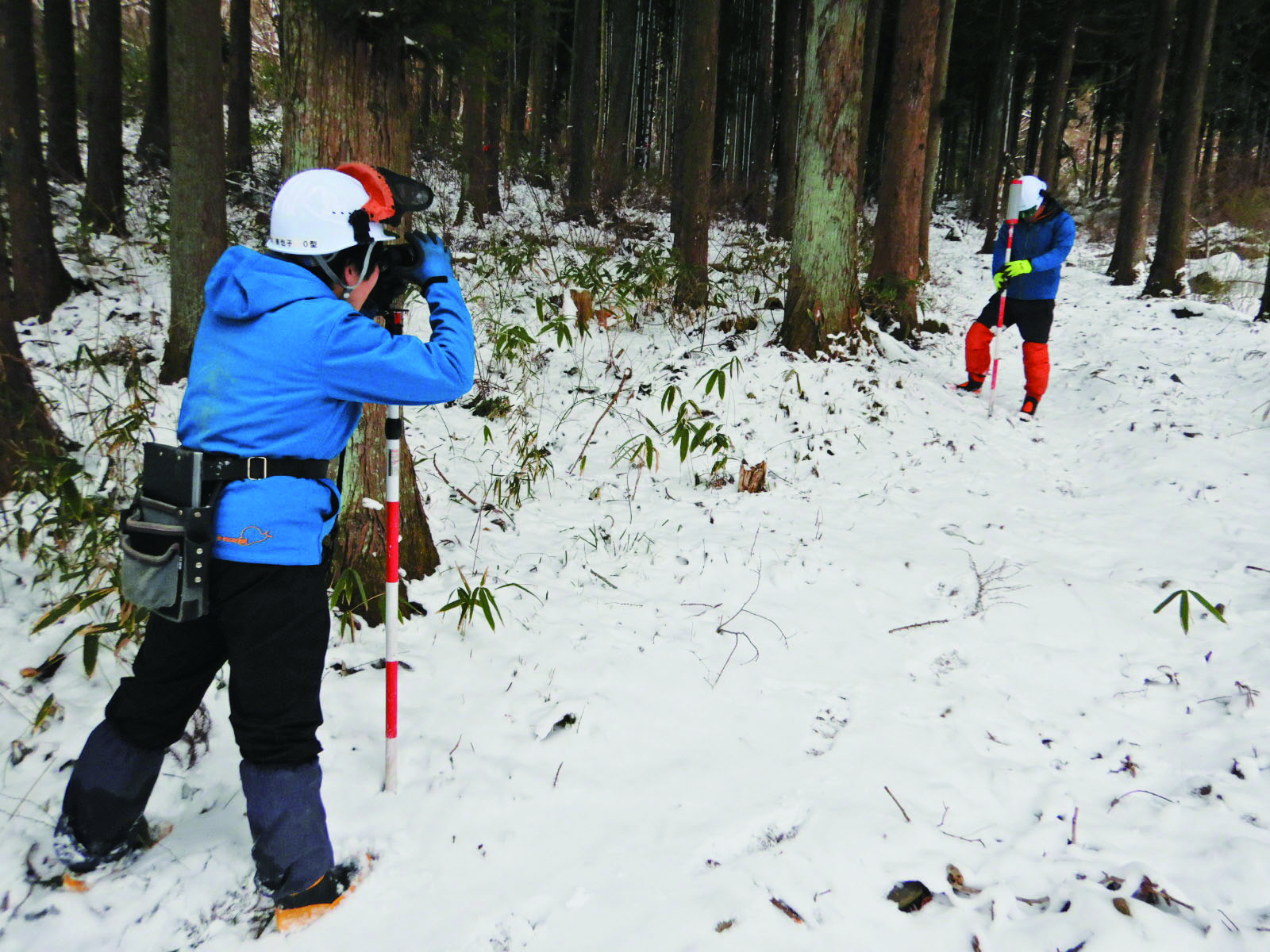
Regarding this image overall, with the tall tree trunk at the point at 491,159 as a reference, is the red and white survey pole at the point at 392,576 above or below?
below

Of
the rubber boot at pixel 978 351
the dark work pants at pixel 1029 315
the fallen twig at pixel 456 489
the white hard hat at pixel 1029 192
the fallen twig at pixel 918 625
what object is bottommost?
the fallen twig at pixel 918 625

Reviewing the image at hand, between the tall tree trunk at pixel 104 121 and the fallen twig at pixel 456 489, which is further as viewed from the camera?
the tall tree trunk at pixel 104 121

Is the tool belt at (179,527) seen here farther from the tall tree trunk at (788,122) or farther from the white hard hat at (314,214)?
the tall tree trunk at (788,122)

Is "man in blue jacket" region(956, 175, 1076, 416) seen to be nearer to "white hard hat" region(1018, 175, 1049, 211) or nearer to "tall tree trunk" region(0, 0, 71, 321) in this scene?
"white hard hat" region(1018, 175, 1049, 211)

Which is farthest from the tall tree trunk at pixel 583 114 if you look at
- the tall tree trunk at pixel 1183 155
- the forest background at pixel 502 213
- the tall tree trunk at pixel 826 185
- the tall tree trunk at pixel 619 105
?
the tall tree trunk at pixel 1183 155

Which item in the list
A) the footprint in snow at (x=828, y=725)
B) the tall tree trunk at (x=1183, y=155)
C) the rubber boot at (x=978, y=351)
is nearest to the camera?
the footprint in snow at (x=828, y=725)

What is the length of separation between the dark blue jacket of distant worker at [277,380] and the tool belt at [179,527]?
0.03 m

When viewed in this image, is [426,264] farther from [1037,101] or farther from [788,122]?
[1037,101]

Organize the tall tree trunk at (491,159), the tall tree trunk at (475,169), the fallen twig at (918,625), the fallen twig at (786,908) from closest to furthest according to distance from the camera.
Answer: the fallen twig at (786,908)
the fallen twig at (918,625)
the tall tree trunk at (475,169)
the tall tree trunk at (491,159)

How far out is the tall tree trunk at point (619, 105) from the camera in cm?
1522

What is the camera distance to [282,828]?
212 centimetres

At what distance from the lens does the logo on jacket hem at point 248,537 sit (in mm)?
2076

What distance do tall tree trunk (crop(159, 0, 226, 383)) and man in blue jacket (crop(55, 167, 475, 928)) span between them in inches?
205

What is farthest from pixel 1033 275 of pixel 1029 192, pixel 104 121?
pixel 104 121
